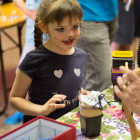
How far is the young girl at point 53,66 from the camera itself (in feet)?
3.79

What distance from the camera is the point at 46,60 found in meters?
1.24

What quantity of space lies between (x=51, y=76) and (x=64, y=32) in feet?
0.77

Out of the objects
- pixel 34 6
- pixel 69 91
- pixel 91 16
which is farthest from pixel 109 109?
pixel 34 6

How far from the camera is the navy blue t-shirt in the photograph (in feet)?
4.01

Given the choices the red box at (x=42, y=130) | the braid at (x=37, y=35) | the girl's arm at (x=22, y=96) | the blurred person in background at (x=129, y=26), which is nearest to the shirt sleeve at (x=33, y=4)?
the braid at (x=37, y=35)

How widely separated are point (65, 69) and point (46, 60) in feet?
0.35

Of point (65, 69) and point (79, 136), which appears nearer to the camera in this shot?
point (79, 136)

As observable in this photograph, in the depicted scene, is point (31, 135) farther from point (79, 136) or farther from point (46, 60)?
point (46, 60)

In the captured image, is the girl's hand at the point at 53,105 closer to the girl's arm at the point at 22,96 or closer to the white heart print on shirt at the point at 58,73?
the girl's arm at the point at 22,96

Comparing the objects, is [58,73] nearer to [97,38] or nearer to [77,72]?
[77,72]

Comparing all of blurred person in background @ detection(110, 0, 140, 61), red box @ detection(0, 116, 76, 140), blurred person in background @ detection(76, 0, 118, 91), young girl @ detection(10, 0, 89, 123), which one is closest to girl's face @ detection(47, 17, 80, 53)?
young girl @ detection(10, 0, 89, 123)

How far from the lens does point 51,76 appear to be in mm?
1247

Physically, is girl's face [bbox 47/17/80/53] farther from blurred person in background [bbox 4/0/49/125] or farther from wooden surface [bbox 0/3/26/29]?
wooden surface [bbox 0/3/26/29]

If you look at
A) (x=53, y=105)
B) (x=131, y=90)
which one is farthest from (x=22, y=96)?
(x=131, y=90)
